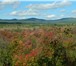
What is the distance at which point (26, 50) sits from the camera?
65.8 m

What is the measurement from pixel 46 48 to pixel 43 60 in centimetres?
392

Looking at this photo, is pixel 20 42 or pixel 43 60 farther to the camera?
pixel 20 42

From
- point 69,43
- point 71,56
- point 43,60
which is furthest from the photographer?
point 69,43

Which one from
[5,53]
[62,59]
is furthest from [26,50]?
[62,59]

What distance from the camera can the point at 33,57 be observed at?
59.7 m

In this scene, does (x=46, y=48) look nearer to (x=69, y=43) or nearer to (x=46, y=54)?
(x=46, y=54)

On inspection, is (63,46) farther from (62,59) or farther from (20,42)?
(20,42)

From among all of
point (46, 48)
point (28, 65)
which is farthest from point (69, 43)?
point (28, 65)

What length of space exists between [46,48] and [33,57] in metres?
3.77

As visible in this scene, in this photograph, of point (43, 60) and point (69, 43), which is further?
point (69, 43)

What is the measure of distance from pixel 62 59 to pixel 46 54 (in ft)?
11.8

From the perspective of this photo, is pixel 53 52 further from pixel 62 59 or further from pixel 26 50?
pixel 26 50

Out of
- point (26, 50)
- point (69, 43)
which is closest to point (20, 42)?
point (26, 50)

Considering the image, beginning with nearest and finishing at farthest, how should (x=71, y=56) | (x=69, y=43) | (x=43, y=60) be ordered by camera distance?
(x=43, y=60)
(x=71, y=56)
(x=69, y=43)
